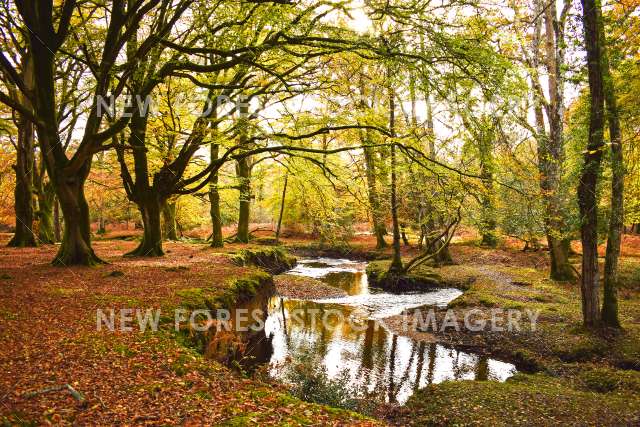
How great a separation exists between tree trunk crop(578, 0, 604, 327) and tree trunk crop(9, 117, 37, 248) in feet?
69.5

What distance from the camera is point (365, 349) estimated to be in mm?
9992

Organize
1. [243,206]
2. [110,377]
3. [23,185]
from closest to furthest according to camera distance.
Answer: [110,377]
[23,185]
[243,206]

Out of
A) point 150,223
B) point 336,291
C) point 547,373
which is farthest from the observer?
point 336,291

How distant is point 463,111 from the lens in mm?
8000

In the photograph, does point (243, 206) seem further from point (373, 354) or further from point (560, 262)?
point (560, 262)

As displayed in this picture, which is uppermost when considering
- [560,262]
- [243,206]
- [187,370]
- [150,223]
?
[243,206]

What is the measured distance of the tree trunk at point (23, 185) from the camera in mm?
17837

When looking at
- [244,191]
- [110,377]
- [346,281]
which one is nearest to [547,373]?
[110,377]

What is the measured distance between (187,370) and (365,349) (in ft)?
18.7

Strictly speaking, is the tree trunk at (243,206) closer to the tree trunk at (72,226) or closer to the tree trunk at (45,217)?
the tree trunk at (45,217)

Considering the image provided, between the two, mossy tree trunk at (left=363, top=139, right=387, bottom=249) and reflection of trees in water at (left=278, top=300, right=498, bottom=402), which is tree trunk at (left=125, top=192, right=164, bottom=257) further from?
mossy tree trunk at (left=363, top=139, right=387, bottom=249)

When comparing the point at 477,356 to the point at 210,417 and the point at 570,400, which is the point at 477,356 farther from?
the point at 210,417

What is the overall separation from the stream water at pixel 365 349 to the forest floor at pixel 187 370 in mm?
709

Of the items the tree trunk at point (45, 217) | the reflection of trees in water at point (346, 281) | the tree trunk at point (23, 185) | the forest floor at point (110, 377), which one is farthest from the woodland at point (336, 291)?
the tree trunk at point (45, 217)
